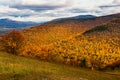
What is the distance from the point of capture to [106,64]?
472ft

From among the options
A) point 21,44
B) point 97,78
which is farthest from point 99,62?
point 97,78

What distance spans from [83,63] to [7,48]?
4352cm

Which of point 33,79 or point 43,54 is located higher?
point 33,79

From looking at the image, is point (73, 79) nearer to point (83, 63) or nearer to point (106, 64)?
point (83, 63)

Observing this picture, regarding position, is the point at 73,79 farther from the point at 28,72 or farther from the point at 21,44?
the point at 21,44

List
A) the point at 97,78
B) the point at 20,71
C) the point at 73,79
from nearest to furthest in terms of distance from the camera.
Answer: the point at 73,79 → the point at 20,71 → the point at 97,78

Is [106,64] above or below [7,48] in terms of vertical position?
below

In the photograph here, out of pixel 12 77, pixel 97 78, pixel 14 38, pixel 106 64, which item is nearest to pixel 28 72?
pixel 12 77

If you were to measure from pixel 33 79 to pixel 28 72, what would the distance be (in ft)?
11.7

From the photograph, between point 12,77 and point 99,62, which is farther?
point 99,62

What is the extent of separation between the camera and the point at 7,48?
105 meters

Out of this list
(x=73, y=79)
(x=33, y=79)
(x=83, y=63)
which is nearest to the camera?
(x=33, y=79)

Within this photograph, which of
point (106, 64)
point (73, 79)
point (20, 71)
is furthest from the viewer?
point (106, 64)

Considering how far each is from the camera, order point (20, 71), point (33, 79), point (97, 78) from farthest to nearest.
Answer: point (97, 78), point (20, 71), point (33, 79)
